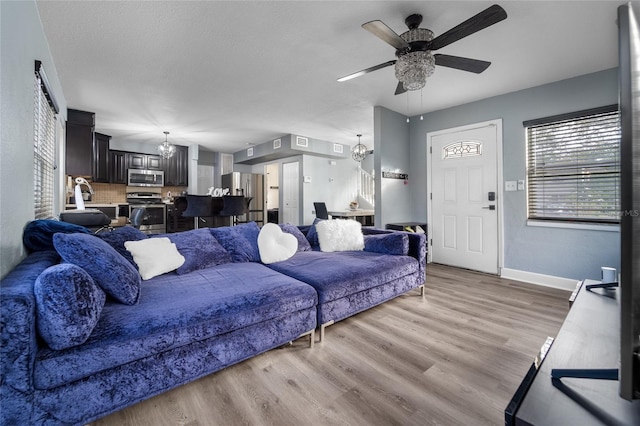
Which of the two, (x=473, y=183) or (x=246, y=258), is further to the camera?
(x=473, y=183)

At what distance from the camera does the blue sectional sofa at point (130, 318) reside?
3.48 ft

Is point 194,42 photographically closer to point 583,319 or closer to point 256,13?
point 256,13

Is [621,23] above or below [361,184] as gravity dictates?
below

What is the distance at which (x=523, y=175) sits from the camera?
11.7ft

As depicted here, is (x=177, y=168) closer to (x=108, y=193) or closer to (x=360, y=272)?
(x=108, y=193)

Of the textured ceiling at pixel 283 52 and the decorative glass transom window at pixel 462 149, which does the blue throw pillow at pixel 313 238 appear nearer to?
the textured ceiling at pixel 283 52

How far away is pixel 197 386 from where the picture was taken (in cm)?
155

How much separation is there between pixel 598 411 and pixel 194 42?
11.0ft

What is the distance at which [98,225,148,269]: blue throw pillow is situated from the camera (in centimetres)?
195

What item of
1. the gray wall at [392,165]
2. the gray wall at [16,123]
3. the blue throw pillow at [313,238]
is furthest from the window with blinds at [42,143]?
the gray wall at [392,165]

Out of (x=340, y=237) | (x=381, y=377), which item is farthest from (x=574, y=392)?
(x=340, y=237)

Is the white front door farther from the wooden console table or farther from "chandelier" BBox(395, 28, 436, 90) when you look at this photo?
the wooden console table

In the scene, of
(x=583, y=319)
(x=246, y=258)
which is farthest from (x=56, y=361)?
(x=583, y=319)

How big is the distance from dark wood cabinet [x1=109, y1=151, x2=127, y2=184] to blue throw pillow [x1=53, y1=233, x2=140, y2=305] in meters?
5.82
